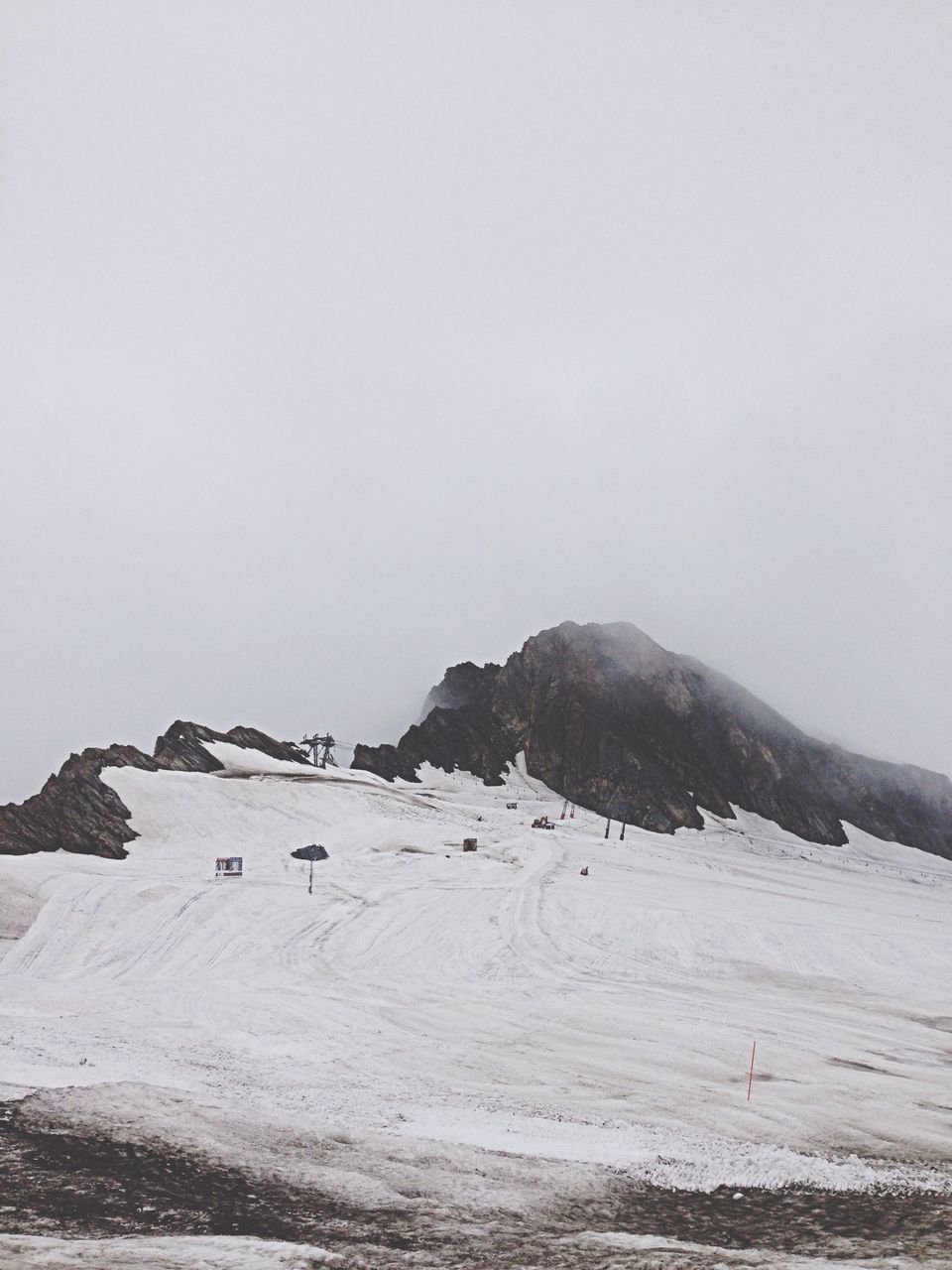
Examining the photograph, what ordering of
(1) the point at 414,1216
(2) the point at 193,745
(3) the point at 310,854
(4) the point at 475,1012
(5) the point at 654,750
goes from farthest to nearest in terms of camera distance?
(5) the point at 654,750 → (2) the point at 193,745 → (3) the point at 310,854 → (4) the point at 475,1012 → (1) the point at 414,1216

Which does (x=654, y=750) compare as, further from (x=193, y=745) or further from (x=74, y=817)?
(x=74, y=817)

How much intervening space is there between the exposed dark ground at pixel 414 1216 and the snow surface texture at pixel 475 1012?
60 cm

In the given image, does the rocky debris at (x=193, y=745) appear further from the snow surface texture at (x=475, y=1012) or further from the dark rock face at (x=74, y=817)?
the snow surface texture at (x=475, y=1012)

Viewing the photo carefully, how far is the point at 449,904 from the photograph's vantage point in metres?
31.0

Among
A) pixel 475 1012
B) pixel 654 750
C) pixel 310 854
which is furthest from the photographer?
pixel 654 750

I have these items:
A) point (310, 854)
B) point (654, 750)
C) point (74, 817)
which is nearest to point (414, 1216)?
point (310, 854)

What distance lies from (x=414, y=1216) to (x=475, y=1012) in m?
11.0

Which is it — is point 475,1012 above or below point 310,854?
above

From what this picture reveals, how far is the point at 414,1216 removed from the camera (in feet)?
25.6

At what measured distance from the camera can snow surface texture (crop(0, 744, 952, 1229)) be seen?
10375 millimetres

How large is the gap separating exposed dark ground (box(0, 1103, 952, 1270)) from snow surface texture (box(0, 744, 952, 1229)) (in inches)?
23.7

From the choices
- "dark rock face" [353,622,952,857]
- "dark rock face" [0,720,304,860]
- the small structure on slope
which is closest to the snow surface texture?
the small structure on slope

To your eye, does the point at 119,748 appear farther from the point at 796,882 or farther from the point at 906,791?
the point at 906,791

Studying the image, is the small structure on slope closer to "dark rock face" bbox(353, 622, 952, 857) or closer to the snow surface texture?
the snow surface texture
